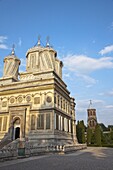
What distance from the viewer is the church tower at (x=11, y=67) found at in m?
40.3

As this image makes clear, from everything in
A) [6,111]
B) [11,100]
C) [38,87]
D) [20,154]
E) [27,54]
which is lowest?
[20,154]

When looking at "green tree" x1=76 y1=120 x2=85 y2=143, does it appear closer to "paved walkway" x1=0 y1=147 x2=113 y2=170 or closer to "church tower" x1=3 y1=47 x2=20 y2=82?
"church tower" x1=3 y1=47 x2=20 y2=82

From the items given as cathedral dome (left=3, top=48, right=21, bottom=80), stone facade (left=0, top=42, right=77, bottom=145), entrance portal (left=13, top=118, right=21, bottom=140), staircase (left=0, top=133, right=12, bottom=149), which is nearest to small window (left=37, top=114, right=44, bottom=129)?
stone facade (left=0, top=42, right=77, bottom=145)

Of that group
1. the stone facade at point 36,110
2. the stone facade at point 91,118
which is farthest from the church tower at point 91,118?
the stone facade at point 36,110

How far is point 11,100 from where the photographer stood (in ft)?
109

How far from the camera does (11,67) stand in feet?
137

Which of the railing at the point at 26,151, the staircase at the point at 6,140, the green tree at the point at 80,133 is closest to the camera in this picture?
the railing at the point at 26,151

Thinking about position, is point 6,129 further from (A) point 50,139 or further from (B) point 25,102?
(A) point 50,139

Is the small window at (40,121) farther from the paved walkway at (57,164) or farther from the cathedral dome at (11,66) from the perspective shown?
the cathedral dome at (11,66)

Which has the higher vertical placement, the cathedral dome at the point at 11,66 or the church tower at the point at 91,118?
the cathedral dome at the point at 11,66

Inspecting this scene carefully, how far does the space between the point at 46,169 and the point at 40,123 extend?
753 inches

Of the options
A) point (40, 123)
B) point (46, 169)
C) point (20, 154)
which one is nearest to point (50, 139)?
point (40, 123)

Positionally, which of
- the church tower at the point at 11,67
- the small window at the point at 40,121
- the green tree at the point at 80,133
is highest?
the church tower at the point at 11,67

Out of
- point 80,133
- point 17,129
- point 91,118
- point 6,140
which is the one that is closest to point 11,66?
point 17,129
